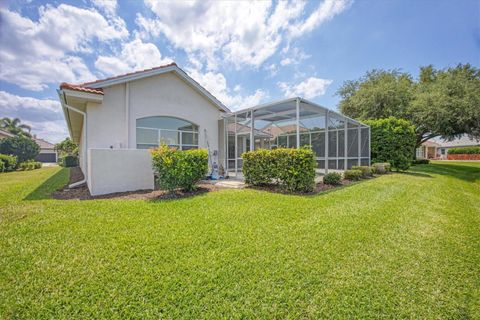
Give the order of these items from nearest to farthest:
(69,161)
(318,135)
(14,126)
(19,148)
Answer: (318,135) < (19,148) < (69,161) < (14,126)

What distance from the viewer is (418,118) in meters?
19.3

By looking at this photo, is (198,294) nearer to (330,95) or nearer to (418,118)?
(418,118)

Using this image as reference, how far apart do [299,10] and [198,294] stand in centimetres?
1237

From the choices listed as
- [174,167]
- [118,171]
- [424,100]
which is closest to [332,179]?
[174,167]

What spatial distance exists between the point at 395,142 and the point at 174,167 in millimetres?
16129

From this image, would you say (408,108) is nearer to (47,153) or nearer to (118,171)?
(118,171)

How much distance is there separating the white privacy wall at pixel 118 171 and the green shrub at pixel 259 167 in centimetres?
419

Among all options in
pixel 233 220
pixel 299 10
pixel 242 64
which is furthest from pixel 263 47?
pixel 233 220

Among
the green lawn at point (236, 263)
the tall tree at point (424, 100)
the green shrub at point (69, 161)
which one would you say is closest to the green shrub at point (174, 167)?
→ the green lawn at point (236, 263)

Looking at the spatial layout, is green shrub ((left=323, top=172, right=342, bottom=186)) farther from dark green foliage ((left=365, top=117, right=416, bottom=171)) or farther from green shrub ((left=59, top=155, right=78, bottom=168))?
green shrub ((left=59, top=155, right=78, bottom=168))

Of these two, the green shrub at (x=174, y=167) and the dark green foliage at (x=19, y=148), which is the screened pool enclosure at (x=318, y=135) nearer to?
the green shrub at (x=174, y=167)

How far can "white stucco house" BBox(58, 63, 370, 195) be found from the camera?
8109 mm

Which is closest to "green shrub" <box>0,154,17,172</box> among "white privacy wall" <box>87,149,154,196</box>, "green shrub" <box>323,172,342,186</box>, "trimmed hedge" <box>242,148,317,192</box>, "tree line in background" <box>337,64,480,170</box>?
"white privacy wall" <box>87,149,154,196</box>

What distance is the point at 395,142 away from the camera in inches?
600
